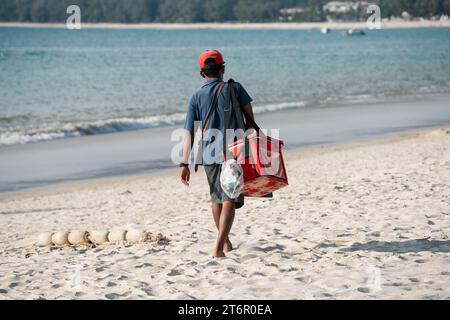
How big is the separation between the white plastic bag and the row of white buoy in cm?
175

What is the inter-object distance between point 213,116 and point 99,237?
2.25 meters

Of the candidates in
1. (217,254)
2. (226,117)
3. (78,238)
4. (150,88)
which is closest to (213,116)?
(226,117)

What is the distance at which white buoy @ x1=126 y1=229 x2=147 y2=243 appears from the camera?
7.60 meters

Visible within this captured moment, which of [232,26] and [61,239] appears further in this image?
[232,26]

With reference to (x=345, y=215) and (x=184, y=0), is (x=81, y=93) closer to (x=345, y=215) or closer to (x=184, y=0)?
(x=345, y=215)

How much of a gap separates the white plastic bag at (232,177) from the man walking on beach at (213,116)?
130 millimetres

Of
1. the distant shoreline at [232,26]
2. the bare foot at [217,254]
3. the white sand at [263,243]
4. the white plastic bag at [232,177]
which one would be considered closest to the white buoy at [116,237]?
the white sand at [263,243]

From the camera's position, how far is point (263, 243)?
7.16 m

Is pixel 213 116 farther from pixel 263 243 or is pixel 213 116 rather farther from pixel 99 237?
pixel 99 237

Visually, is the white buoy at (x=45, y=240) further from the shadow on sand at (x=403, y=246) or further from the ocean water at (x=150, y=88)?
the ocean water at (x=150, y=88)

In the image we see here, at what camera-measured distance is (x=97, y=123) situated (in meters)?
21.9

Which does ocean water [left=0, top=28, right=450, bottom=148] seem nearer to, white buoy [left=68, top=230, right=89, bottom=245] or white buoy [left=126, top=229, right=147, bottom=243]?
white buoy [left=68, top=230, right=89, bottom=245]

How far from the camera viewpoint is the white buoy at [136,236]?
7.60 metres

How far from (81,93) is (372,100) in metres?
11.9
